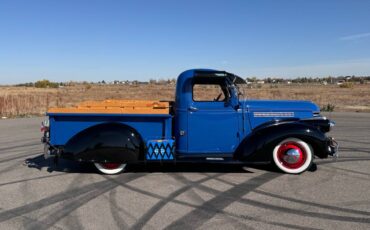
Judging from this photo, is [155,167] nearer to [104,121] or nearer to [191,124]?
[191,124]

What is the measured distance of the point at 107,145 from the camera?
22.4 feet

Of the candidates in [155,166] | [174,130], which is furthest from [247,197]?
[155,166]

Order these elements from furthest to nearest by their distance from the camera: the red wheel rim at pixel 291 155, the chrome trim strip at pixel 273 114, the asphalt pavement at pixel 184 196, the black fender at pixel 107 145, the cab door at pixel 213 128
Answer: the chrome trim strip at pixel 273 114 < the cab door at pixel 213 128 < the red wheel rim at pixel 291 155 < the black fender at pixel 107 145 < the asphalt pavement at pixel 184 196

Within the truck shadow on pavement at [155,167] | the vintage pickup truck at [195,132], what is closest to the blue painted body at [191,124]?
the vintage pickup truck at [195,132]

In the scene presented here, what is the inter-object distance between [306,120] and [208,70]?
86.7 inches

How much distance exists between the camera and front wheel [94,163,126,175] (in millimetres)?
7184

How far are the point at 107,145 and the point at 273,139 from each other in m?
3.09

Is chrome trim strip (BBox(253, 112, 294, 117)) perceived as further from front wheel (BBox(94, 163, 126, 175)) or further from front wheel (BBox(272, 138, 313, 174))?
front wheel (BBox(94, 163, 126, 175))

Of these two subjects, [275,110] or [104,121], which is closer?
[104,121]

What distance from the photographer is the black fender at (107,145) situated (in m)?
6.83

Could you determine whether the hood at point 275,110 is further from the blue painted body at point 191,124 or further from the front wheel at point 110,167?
the front wheel at point 110,167

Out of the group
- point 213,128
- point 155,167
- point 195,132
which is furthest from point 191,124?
point 155,167

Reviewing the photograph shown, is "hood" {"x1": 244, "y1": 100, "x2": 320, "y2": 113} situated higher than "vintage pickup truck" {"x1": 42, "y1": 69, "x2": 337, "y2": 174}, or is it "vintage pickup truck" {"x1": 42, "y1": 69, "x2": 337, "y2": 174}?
"hood" {"x1": 244, "y1": 100, "x2": 320, "y2": 113}

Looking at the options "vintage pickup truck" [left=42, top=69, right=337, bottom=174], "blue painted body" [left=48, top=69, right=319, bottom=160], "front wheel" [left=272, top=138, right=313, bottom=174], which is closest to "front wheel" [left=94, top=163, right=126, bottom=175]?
"vintage pickup truck" [left=42, top=69, right=337, bottom=174]
